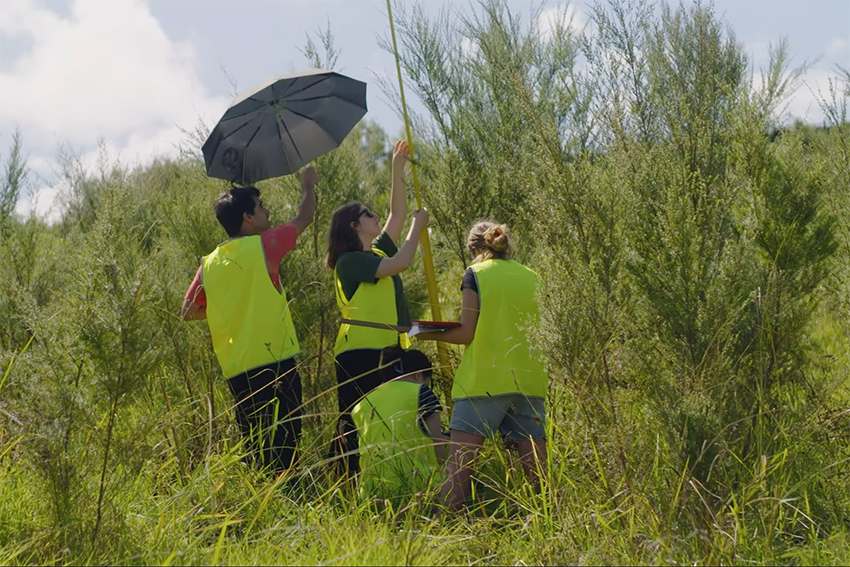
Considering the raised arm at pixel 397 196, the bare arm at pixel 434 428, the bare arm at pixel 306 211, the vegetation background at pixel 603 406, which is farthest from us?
the raised arm at pixel 397 196

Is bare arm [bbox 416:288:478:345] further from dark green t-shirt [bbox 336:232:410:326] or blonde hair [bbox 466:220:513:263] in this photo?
dark green t-shirt [bbox 336:232:410:326]

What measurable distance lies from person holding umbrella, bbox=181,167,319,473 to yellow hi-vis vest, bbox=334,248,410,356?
0.99ft

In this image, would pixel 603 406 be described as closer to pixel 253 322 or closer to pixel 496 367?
pixel 496 367

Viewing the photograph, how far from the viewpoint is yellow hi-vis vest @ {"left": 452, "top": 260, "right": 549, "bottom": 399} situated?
14.9 ft

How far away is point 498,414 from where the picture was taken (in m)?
4.56

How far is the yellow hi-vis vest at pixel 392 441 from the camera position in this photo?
4.39 metres

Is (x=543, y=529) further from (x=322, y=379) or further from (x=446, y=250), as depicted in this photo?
(x=446, y=250)

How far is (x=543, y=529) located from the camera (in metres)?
3.87

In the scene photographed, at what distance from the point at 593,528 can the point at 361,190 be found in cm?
415

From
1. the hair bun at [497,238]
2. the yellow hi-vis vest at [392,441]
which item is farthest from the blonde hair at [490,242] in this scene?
the yellow hi-vis vest at [392,441]

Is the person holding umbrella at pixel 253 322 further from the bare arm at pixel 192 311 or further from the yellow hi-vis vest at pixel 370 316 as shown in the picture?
the yellow hi-vis vest at pixel 370 316

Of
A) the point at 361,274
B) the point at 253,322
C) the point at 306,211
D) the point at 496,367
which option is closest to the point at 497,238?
the point at 496,367

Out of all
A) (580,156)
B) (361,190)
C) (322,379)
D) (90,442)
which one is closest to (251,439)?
(90,442)

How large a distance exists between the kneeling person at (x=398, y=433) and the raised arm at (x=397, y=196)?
1.03 m
